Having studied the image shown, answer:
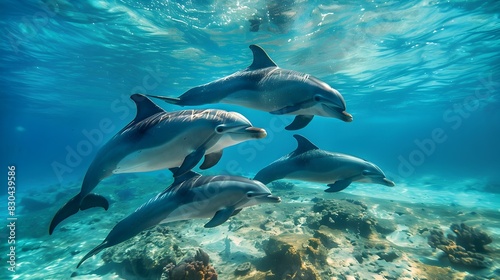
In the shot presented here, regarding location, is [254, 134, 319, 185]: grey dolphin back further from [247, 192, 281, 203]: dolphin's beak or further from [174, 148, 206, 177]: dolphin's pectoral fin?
[174, 148, 206, 177]: dolphin's pectoral fin

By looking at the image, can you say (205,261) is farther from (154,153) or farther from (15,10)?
(15,10)

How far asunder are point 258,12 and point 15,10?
13.4 meters

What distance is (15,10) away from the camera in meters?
14.2

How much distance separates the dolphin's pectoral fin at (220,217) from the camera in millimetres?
3691

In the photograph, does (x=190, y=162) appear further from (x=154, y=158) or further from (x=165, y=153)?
(x=154, y=158)

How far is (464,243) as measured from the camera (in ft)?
29.0

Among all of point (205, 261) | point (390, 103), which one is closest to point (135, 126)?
point (205, 261)

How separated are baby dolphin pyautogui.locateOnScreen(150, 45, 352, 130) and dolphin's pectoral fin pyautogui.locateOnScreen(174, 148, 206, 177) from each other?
948 millimetres

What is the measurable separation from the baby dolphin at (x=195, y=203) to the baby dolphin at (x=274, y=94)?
1.20 m

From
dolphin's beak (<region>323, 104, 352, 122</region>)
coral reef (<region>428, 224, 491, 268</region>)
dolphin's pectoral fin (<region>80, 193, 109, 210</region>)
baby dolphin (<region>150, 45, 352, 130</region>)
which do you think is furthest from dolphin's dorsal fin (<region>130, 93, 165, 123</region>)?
coral reef (<region>428, 224, 491, 268</region>)

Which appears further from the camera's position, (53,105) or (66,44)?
(53,105)

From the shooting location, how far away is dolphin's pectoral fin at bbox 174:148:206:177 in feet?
10.9

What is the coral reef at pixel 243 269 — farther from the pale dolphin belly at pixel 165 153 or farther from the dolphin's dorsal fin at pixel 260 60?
the dolphin's dorsal fin at pixel 260 60

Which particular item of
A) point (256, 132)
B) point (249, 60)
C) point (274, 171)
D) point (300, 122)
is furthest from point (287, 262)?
point (249, 60)
